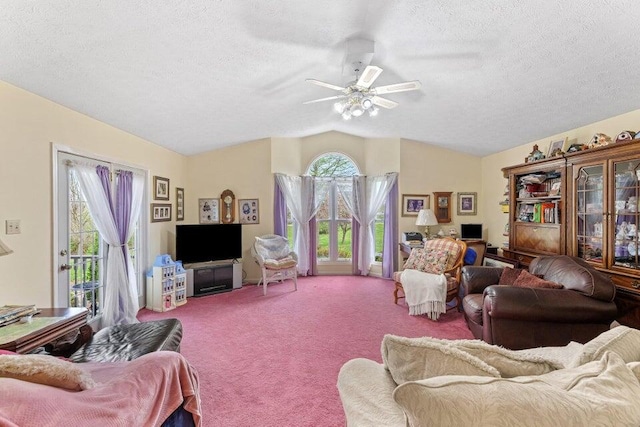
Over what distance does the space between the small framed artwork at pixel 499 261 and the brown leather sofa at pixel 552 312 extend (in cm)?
140

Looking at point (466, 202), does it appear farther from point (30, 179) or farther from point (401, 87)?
point (30, 179)

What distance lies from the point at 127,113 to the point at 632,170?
15.6 feet

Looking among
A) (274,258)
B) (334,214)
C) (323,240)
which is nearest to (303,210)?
(334,214)

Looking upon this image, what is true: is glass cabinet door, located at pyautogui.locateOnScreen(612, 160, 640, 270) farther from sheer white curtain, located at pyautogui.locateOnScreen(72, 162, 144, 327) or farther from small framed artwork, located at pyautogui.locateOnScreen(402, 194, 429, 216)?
sheer white curtain, located at pyautogui.locateOnScreen(72, 162, 144, 327)

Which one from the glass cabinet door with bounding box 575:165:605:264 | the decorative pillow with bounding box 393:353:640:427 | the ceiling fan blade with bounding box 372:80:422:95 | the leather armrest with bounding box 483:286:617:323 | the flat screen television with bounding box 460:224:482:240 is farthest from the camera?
the flat screen television with bounding box 460:224:482:240

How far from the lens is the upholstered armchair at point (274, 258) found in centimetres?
486

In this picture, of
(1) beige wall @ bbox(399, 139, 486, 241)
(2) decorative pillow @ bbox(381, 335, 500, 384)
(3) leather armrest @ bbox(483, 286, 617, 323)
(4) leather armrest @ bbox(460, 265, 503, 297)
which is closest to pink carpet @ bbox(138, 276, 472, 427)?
(4) leather armrest @ bbox(460, 265, 503, 297)

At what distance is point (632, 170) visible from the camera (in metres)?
2.61

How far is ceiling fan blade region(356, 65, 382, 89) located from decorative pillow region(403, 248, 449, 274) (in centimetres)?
246

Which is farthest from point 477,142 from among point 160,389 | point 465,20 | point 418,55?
point 160,389

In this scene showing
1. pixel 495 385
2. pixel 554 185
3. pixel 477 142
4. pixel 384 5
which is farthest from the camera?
pixel 477 142

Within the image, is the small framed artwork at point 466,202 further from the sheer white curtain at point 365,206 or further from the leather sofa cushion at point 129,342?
the leather sofa cushion at point 129,342

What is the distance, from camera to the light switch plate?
2239mm

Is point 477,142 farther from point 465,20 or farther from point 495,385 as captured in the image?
point 495,385
